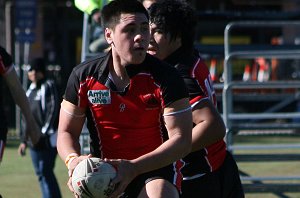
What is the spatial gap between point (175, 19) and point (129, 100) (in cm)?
105

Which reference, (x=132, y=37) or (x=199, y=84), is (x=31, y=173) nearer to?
(x=199, y=84)

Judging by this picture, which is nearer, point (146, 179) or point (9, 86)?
point (146, 179)

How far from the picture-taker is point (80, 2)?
1152cm

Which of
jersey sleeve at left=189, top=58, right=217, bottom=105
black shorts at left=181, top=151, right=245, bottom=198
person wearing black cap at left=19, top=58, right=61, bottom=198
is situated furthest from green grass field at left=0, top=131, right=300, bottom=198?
jersey sleeve at left=189, top=58, right=217, bottom=105

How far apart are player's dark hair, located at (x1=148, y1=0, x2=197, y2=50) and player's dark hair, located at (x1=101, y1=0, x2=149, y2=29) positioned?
0.79m

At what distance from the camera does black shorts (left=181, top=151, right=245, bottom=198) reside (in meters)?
6.14

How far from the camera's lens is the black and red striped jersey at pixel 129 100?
5.18 m

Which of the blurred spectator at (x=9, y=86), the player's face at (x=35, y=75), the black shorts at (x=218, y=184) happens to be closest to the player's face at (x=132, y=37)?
the black shorts at (x=218, y=184)

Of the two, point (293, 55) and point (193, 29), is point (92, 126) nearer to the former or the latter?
point (193, 29)

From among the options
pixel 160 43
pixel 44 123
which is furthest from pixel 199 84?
pixel 44 123

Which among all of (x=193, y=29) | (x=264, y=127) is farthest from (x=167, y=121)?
(x=264, y=127)

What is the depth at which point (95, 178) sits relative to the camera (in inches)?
189

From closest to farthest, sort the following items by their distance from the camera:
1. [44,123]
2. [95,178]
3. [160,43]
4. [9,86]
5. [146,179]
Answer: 1. [95,178]
2. [146,179]
3. [160,43]
4. [9,86]
5. [44,123]

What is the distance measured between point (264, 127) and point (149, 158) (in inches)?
238
